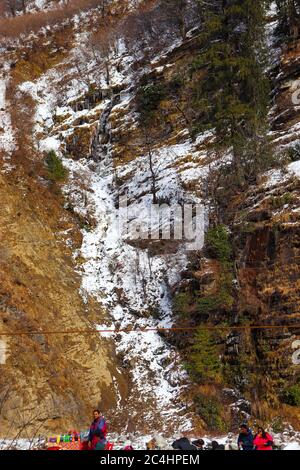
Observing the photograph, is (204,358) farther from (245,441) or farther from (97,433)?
(97,433)

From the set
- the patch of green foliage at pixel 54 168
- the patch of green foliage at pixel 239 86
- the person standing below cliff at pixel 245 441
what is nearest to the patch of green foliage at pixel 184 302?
the patch of green foliage at pixel 239 86

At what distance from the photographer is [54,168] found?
83.6 ft

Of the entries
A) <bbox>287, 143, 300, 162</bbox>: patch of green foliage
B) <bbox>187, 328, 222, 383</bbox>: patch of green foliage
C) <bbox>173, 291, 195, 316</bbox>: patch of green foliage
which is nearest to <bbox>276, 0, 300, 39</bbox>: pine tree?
<bbox>287, 143, 300, 162</bbox>: patch of green foliage

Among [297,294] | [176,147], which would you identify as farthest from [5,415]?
[176,147]

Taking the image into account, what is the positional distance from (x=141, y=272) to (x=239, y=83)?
10.5 metres

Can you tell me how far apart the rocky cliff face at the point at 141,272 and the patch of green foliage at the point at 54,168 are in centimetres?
32

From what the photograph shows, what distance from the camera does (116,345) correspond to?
18.4 metres

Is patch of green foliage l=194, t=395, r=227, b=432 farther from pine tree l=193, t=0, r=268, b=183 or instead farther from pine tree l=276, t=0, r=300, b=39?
pine tree l=276, t=0, r=300, b=39

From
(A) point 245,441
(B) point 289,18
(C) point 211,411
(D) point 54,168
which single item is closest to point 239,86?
(B) point 289,18

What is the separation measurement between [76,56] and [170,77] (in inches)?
482

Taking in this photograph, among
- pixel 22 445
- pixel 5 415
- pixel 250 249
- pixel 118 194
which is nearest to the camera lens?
pixel 22 445

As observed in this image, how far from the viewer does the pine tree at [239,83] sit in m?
20.8

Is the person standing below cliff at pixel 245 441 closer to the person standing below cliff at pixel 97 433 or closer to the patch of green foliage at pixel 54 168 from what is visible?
the person standing below cliff at pixel 97 433
